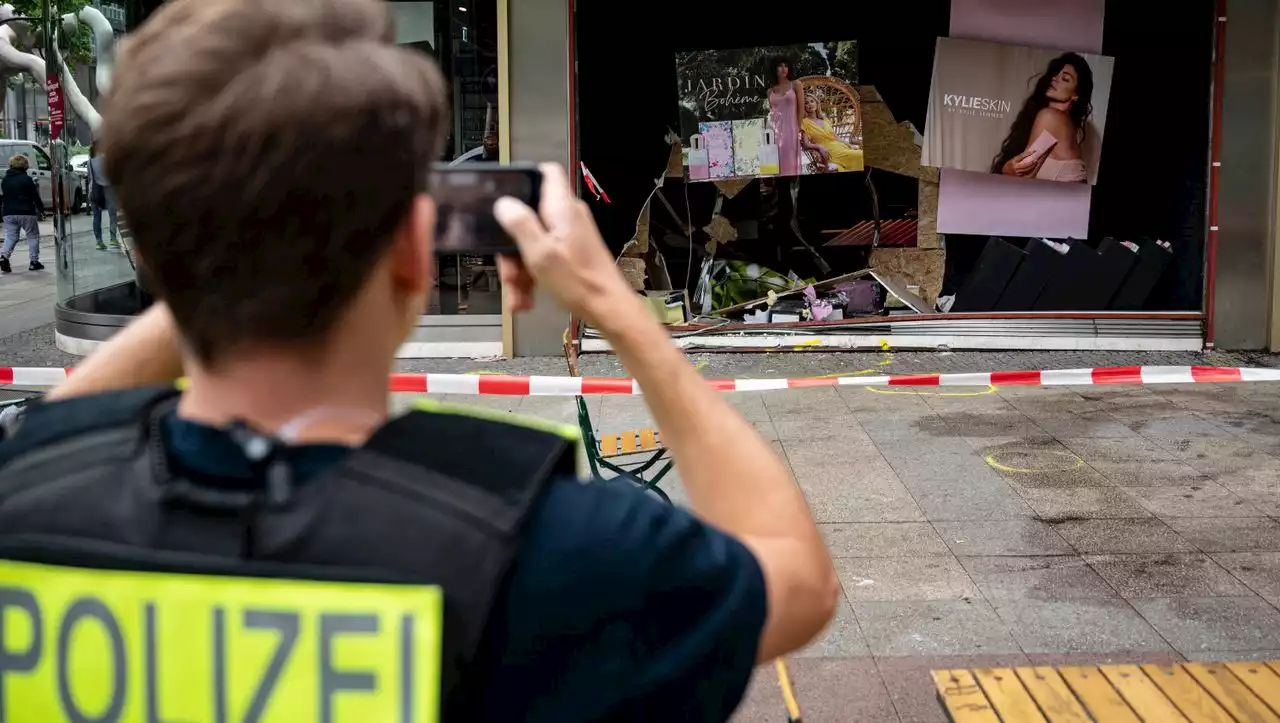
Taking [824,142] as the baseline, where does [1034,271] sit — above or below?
below

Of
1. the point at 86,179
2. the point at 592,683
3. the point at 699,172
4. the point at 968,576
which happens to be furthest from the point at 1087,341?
the point at 592,683

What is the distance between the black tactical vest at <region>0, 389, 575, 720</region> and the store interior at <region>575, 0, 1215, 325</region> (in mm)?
9767

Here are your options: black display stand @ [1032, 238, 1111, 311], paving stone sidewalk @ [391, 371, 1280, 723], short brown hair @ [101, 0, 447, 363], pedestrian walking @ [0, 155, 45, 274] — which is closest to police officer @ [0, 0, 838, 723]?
short brown hair @ [101, 0, 447, 363]

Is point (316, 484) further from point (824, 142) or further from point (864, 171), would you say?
point (864, 171)

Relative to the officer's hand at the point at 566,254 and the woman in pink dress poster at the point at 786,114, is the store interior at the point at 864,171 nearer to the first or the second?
the woman in pink dress poster at the point at 786,114

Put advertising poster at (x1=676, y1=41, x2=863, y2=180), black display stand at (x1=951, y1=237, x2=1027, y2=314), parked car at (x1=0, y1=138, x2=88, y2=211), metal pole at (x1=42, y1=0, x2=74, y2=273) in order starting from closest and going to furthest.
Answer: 1. black display stand at (x1=951, y1=237, x2=1027, y2=314)
2. advertising poster at (x1=676, y1=41, x2=863, y2=180)
3. metal pole at (x1=42, y1=0, x2=74, y2=273)
4. parked car at (x1=0, y1=138, x2=88, y2=211)

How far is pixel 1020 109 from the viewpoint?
1105cm

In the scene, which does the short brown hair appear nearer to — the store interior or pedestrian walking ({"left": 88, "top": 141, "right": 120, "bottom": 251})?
the store interior

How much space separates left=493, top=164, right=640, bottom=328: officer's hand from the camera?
1.25m

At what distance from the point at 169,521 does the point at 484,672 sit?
306 mm

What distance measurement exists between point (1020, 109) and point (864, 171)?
1649 mm

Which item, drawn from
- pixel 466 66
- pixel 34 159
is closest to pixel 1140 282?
pixel 466 66

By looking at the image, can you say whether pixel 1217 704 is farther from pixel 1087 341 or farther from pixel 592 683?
pixel 1087 341

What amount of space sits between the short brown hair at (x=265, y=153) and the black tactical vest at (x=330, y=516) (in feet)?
0.45
